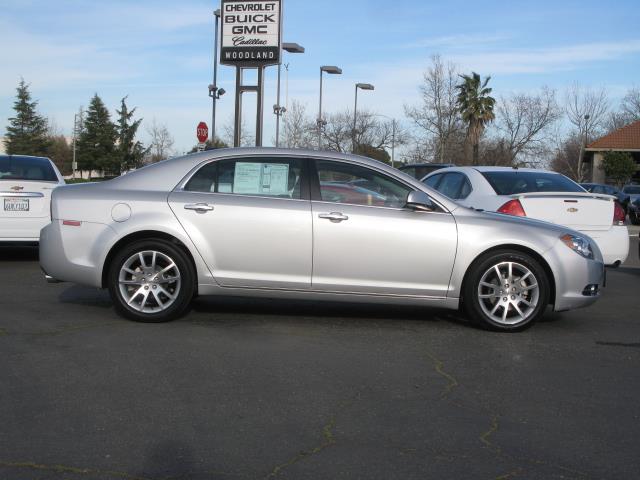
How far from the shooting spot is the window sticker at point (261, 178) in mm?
7055

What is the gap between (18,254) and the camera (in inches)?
493

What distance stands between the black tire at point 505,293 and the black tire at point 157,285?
7.97 ft

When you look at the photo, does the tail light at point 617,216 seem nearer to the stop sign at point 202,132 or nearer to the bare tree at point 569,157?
the stop sign at point 202,132

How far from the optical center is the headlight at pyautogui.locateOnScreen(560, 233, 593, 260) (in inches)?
277

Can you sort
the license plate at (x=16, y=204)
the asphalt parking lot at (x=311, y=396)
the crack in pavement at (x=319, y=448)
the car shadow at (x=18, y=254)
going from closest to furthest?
1. the crack in pavement at (x=319, y=448)
2. the asphalt parking lot at (x=311, y=396)
3. the license plate at (x=16, y=204)
4. the car shadow at (x=18, y=254)

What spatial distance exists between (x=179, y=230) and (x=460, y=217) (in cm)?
244

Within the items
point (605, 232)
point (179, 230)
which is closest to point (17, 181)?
point (179, 230)

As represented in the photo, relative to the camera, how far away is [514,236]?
22.7ft

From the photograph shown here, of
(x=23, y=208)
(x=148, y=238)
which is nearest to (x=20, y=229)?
(x=23, y=208)

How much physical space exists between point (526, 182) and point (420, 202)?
11.9 ft

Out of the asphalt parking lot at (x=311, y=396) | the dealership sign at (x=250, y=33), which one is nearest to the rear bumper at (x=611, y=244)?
the asphalt parking lot at (x=311, y=396)

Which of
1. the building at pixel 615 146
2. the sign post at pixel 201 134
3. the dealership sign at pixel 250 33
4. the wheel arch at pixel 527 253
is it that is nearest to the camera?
the wheel arch at pixel 527 253

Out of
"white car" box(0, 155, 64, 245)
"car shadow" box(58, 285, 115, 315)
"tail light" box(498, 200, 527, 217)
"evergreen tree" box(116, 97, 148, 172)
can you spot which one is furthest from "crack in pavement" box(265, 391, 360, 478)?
"evergreen tree" box(116, 97, 148, 172)

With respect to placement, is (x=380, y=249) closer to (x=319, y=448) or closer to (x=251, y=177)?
(x=251, y=177)
